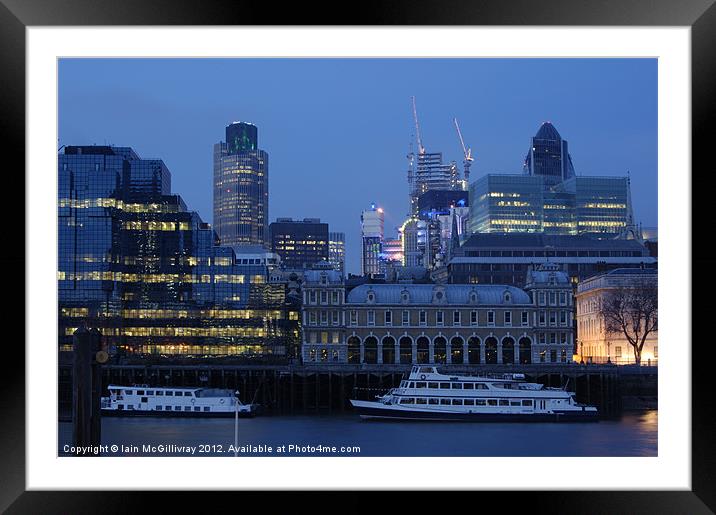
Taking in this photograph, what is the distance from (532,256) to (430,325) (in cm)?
1259

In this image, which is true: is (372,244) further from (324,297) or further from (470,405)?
(470,405)

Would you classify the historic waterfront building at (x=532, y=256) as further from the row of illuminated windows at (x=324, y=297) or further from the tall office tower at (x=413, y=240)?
the tall office tower at (x=413, y=240)

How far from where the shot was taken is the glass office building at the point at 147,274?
36812 mm

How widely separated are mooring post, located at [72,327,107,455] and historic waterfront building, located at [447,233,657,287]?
34.1 m

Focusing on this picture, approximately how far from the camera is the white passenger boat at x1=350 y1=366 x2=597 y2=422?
21.7 metres

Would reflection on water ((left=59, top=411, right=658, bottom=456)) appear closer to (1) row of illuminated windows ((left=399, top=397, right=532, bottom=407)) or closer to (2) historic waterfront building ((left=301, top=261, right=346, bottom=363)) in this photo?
(1) row of illuminated windows ((left=399, top=397, right=532, bottom=407))

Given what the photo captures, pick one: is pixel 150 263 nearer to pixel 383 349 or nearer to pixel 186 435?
pixel 383 349

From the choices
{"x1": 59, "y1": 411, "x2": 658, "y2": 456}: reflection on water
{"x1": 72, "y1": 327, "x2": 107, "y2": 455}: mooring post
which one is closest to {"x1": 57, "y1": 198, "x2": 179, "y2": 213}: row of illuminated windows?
{"x1": 59, "y1": 411, "x2": 658, "y2": 456}: reflection on water

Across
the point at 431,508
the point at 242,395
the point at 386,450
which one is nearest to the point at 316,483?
the point at 431,508

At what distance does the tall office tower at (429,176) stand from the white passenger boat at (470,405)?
263 ft

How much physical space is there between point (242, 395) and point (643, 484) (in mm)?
21979

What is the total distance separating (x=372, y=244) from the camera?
81.7 metres

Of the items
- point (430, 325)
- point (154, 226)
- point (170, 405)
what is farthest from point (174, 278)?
point (170, 405)

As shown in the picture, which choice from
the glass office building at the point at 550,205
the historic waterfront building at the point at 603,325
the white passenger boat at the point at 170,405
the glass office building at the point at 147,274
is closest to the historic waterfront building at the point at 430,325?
the historic waterfront building at the point at 603,325
